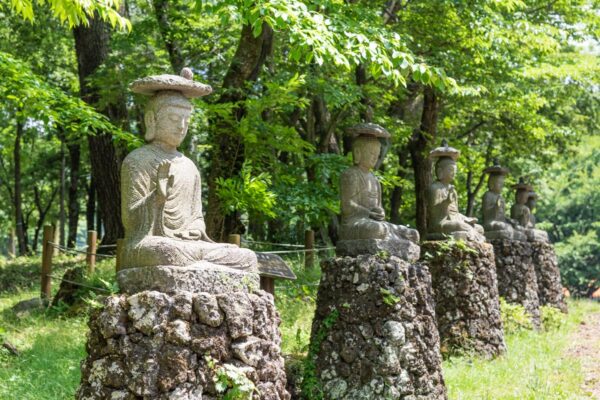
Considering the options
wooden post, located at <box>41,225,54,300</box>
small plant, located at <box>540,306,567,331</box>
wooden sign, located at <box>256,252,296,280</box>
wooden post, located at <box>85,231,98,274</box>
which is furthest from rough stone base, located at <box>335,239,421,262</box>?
small plant, located at <box>540,306,567,331</box>

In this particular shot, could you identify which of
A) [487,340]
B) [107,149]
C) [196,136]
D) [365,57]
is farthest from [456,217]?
[107,149]

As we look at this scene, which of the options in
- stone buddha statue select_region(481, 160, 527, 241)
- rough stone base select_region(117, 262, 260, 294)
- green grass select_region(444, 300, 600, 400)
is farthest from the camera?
stone buddha statue select_region(481, 160, 527, 241)

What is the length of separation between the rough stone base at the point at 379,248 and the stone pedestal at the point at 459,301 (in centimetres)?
252

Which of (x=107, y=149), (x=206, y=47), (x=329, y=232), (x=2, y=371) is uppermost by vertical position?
(x=206, y=47)

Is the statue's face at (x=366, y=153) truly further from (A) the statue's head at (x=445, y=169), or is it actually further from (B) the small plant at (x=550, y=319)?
(B) the small plant at (x=550, y=319)

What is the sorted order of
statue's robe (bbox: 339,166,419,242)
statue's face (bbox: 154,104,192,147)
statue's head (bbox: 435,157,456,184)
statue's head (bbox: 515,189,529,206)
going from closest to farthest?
statue's face (bbox: 154,104,192,147), statue's robe (bbox: 339,166,419,242), statue's head (bbox: 435,157,456,184), statue's head (bbox: 515,189,529,206)

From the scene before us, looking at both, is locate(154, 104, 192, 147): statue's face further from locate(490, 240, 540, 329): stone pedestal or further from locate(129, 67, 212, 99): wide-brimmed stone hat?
locate(490, 240, 540, 329): stone pedestal

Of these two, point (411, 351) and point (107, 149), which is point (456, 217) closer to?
point (411, 351)

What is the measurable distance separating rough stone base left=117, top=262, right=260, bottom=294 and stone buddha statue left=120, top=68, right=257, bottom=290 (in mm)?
49

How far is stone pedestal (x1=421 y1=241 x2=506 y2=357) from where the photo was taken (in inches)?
420

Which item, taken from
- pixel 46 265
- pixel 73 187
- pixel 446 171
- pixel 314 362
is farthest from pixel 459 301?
pixel 73 187

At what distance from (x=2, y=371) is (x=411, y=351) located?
480 centimetres

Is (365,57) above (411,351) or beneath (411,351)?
above

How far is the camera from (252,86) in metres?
12.3
